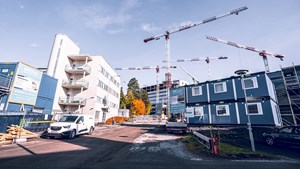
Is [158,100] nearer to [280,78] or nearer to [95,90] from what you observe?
[95,90]

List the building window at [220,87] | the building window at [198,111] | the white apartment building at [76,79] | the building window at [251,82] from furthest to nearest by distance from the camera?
the white apartment building at [76,79] < the building window at [198,111] < the building window at [220,87] < the building window at [251,82]

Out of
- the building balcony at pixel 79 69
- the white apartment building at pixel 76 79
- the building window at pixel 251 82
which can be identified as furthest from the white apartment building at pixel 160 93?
the building window at pixel 251 82

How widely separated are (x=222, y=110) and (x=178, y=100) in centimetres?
790

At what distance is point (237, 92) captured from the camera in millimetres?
19812

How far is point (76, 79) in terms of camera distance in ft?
110

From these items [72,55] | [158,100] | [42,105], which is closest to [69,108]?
[42,105]

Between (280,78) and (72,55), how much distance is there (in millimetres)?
40556

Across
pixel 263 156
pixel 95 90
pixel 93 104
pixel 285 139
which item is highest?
pixel 95 90

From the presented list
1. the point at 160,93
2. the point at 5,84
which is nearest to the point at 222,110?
the point at 5,84

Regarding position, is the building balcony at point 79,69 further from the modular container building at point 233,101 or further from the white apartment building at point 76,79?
the modular container building at point 233,101

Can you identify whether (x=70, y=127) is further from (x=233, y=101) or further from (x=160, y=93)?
(x=160, y=93)

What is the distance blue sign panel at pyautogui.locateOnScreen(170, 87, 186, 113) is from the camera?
25.4m

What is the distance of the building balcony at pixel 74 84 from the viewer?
3061cm

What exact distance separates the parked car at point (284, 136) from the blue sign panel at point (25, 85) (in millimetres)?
26874
